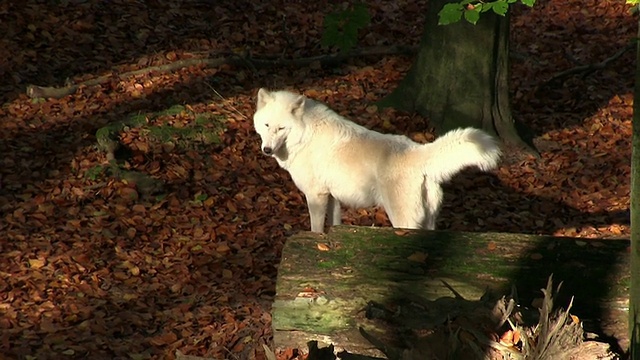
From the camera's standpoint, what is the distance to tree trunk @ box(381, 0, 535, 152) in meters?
10.5

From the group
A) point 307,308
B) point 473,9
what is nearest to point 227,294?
point 307,308

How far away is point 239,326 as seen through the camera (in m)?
7.15

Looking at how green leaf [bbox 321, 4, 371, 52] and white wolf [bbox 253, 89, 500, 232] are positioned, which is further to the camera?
green leaf [bbox 321, 4, 371, 52]

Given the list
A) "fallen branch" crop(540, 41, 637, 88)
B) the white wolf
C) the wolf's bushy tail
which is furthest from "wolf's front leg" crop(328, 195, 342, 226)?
"fallen branch" crop(540, 41, 637, 88)

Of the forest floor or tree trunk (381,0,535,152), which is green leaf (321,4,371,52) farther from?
tree trunk (381,0,535,152)

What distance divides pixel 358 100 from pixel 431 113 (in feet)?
4.03

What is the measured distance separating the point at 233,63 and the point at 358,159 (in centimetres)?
530

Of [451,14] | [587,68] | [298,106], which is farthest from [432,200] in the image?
[587,68]

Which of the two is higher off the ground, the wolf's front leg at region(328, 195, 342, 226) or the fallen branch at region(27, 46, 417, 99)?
the fallen branch at region(27, 46, 417, 99)

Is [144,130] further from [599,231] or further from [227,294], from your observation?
[599,231]

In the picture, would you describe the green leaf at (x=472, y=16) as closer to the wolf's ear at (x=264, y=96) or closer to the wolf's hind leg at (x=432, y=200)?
the wolf's hind leg at (x=432, y=200)

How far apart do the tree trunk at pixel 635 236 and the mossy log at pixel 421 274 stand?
19.4 inches

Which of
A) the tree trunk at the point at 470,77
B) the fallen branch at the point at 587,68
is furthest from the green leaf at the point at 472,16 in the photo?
the fallen branch at the point at 587,68

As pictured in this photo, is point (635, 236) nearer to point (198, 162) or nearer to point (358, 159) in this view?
→ point (358, 159)
